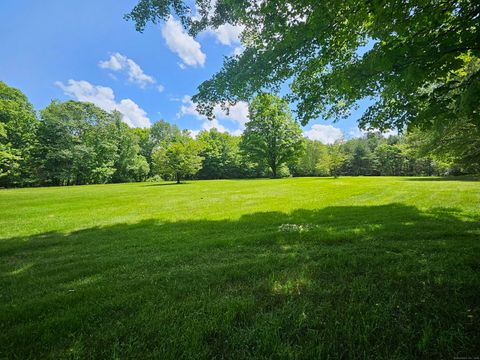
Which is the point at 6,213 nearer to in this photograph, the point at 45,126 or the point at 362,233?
the point at 362,233

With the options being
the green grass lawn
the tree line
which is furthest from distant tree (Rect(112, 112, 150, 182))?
the green grass lawn

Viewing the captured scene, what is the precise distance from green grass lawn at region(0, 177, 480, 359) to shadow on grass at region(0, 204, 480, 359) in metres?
0.02

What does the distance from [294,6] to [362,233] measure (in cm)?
569

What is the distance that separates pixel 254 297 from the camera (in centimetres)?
330

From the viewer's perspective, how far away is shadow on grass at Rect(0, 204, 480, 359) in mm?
2406

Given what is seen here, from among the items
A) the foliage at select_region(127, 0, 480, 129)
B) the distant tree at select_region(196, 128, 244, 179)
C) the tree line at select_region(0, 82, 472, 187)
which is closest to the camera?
the foliage at select_region(127, 0, 480, 129)

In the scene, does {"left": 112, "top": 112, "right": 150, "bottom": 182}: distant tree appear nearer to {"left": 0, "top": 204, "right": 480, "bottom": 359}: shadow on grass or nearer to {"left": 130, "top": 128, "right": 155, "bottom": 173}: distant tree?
{"left": 130, "top": 128, "right": 155, "bottom": 173}: distant tree

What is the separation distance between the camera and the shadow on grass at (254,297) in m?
2.41

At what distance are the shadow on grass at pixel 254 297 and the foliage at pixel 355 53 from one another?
9.83 ft

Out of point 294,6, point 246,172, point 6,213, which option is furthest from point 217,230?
point 246,172

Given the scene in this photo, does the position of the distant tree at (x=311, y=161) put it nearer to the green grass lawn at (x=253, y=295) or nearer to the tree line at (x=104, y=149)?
the tree line at (x=104, y=149)

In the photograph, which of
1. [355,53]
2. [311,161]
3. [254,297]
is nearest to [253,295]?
[254,297]

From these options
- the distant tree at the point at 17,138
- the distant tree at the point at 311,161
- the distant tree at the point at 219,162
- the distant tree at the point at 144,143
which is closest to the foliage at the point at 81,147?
the distant tree at the point at 17,138

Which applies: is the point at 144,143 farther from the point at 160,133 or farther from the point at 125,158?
the point at 125,158
